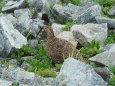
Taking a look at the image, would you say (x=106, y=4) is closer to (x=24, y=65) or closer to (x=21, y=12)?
(x=21, y=12)

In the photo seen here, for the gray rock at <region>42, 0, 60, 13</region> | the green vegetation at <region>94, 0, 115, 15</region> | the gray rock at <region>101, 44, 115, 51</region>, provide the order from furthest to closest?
the gray rock at <region>42, 0, 60, 13</region> → the green vegetation at <region>94, 0, 115, 15</region> → the gray rock at <region>101, 44, 115, 51</region>

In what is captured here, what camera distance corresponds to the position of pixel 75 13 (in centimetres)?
1862

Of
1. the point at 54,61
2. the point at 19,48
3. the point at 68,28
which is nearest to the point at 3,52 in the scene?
the point at 19,48

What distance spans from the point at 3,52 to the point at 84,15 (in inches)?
174

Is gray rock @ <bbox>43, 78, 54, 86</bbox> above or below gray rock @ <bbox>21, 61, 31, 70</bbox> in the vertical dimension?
above

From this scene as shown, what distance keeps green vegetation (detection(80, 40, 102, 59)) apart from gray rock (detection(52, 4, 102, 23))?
258cm

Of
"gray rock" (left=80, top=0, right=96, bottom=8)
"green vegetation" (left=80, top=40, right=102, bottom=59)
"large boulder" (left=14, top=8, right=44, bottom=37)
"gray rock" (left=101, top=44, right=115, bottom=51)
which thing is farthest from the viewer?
"gray rock" (left=80, top=0, right=96, bottom=8)

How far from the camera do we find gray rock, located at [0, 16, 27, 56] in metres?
14.5

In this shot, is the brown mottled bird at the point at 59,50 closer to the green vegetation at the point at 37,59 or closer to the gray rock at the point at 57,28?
the green vegetation at the point at 37,59

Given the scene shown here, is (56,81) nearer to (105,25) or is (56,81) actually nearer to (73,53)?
(73,53)

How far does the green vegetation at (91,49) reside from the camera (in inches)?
571

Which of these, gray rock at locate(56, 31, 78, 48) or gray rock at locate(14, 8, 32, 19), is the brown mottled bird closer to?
gray rock at locate(56, 31, 78, 48)

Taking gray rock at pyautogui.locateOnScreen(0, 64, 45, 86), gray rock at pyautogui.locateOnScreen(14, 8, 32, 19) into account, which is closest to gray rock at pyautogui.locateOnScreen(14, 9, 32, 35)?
gray rock at pyautogui.locateOnScreen(14, 8, 32, 19)

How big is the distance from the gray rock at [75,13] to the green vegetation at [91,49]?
2.58m
